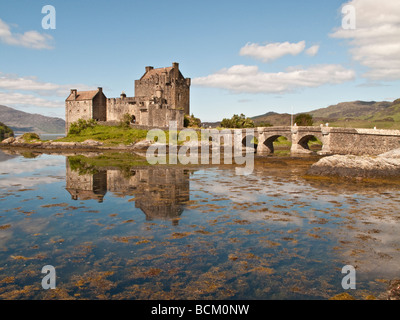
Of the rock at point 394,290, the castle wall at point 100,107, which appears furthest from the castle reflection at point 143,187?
the castle wall at point 100,107

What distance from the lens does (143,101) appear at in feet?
240

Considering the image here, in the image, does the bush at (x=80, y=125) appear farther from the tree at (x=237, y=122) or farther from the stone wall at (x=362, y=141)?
the stone wall at (x=362, y=141)

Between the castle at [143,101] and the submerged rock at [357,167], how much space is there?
153ft

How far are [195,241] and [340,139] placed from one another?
141 ft

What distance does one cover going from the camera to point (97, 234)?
439 inches

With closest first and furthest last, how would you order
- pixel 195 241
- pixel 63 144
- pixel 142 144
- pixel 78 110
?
pixel 195 241, pixel 142 144, pixel 63 144, pixel 78 110

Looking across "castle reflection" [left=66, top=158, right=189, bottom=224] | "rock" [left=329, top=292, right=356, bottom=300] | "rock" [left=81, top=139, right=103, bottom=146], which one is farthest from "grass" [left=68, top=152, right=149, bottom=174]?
"rock" [left=329, top=292, right=356, bottom=300]

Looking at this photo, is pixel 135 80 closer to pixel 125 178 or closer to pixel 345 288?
pixel 125 178

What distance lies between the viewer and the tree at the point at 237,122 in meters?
78.8

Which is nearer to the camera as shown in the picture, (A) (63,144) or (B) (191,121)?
(A) (63,144)

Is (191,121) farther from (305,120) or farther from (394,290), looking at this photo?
(394,290)

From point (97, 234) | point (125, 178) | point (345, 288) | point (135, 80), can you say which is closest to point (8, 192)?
point (125, 178)

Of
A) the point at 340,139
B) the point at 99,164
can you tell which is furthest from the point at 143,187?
the point at 340,139

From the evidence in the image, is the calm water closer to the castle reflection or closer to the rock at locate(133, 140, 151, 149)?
the castle reflection
